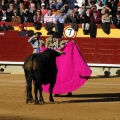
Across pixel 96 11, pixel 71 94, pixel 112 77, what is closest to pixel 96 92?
pixel 71 94

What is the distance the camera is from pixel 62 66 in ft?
41.5

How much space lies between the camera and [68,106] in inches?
424

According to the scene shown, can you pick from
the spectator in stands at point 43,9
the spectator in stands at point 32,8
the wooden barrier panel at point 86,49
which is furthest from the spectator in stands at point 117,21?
the spectator in stands at point 32,8

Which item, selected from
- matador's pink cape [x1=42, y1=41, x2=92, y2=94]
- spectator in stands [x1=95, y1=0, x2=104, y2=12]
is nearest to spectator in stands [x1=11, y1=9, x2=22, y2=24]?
spectator in stands [x1=95, y1=0, x2=104, y2=12]

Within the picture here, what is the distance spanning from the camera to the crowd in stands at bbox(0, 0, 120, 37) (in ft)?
60.0

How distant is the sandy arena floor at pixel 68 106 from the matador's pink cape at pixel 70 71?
0.22 meters

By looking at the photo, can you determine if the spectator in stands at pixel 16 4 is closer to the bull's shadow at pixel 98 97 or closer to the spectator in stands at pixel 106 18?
the spectator in stands at pixel 106 18

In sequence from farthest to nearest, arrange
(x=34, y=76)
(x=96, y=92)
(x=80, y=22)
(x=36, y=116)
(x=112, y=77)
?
(x=80, y=22)
(x=112, y=77)
(x=96, y=92)
(x=34, y=76)
(x=36, y=116)

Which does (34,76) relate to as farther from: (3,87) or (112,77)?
(112,77)

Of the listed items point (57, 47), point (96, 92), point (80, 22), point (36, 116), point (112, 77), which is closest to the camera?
point (36, 116)

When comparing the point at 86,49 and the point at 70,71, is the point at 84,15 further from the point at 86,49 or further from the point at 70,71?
the point at 70,71

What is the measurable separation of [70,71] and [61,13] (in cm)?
615

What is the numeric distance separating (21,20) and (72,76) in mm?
6921

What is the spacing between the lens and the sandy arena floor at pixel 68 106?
376 inches
